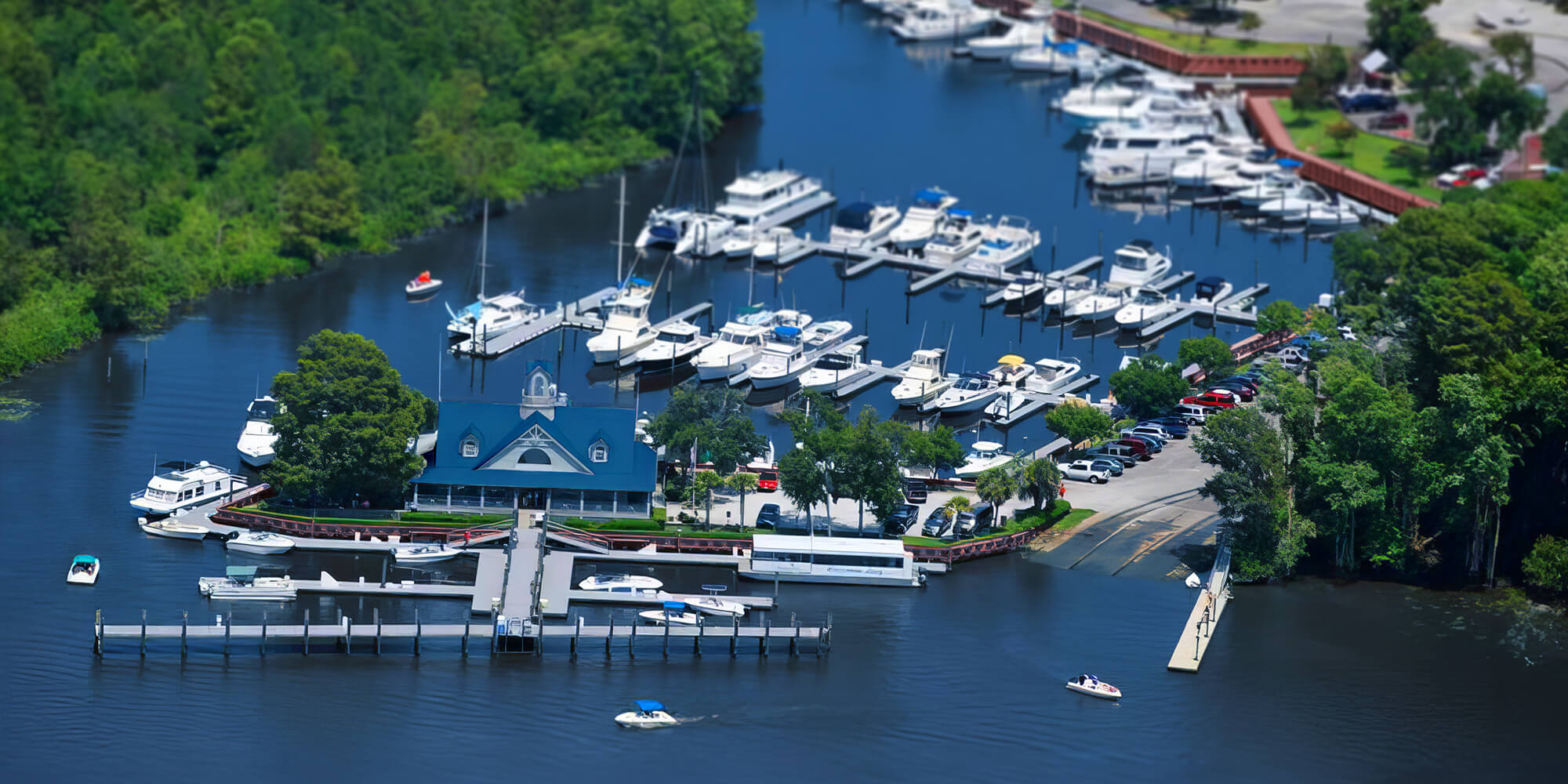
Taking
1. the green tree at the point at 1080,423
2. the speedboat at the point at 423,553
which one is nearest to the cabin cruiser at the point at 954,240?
the green tree at the point at 1080,423

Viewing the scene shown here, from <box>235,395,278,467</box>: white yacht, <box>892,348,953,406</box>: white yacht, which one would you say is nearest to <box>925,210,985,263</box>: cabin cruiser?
<box>892,348,953,406</box>: white yacht

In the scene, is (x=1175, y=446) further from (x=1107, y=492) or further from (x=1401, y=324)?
(x=1401, y=324)

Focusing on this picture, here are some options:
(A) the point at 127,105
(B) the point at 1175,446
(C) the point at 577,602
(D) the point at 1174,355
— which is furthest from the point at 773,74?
(C) the point at 577,602

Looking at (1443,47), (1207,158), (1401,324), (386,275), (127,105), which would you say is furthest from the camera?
(1443,47)

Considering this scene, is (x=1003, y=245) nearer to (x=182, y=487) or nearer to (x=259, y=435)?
(x=259, y=435)

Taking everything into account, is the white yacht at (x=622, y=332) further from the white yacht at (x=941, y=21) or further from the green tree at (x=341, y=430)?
the white yacht at (x=941, y=21)

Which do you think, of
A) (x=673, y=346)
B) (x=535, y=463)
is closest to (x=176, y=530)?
(x=535, y=463)
